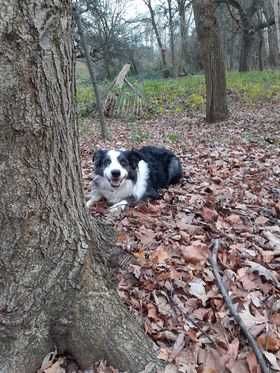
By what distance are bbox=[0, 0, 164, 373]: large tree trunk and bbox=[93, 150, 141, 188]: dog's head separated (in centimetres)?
238

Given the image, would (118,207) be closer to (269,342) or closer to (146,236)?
(146,236)

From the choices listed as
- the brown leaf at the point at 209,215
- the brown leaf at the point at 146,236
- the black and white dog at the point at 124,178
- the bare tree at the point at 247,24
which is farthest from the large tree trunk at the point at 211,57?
the bare tree at the point at 247,24

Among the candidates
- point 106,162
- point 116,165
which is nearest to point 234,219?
point 116,165

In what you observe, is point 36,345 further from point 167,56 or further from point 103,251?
point 167,56

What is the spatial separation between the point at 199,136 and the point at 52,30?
7872mm

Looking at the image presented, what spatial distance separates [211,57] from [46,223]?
30.7 ft

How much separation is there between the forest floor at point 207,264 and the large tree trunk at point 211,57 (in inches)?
185

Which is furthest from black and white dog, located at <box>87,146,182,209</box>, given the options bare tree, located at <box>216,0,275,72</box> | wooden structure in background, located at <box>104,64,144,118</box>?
bare tree, located at <box>216,0,275,72</box>

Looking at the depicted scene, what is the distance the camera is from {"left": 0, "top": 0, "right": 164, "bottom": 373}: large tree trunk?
1812mm

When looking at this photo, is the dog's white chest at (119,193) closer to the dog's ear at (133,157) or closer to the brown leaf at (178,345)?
the dog's ear at (133,157)

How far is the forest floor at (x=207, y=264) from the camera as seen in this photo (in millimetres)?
2475

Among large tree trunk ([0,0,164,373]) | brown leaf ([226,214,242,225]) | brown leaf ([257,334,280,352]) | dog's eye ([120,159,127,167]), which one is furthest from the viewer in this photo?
dog's eye ([120,159,127,167])

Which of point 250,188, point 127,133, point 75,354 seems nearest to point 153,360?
point 75,354

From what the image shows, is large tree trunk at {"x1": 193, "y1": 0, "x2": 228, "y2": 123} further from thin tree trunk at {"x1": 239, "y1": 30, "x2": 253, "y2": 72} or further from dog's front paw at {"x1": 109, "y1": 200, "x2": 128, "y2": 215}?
thin tree trunk at {"x1": 239, "y1": 30, "x2": 253, "y2": 72}
